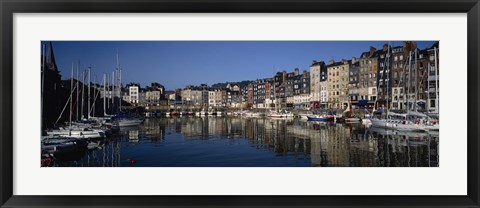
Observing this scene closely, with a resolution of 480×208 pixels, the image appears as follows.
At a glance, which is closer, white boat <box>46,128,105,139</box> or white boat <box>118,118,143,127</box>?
white boat <box>46,128,105,139</box>

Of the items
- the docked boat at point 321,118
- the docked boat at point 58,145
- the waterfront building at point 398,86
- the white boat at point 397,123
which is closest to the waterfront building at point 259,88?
the waterfront building at point 398,86

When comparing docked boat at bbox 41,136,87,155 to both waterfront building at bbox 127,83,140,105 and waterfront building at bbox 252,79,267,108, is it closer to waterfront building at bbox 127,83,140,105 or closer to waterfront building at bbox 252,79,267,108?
waterfront building at bbox 127,83,140,105

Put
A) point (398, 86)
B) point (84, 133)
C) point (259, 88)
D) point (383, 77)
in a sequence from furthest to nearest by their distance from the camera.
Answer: point (259, 88) < point (383, 77) < point (84, 133) < point (398, 86)

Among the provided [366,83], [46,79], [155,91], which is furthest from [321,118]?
[46,79]

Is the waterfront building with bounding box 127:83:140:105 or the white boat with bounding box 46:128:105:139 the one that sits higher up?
the waterfront building with bounding box 127:83:140:105

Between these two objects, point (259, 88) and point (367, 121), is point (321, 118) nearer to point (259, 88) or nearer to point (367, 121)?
point (367, 121)

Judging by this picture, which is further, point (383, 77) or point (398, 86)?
point (383, 77)

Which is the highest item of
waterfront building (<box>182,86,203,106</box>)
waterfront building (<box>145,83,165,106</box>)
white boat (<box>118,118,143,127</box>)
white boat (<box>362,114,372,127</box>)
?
waterfront building (<box>145,83,165,106</box>)

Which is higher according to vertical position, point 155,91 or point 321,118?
point 155,91

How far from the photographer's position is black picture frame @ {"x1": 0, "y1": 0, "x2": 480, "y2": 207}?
20.1 feet

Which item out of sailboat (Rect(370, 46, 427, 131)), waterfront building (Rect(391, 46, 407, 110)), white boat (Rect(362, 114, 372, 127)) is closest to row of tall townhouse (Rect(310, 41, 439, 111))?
waterfront building (Rect(391, 46, 407, 110))
